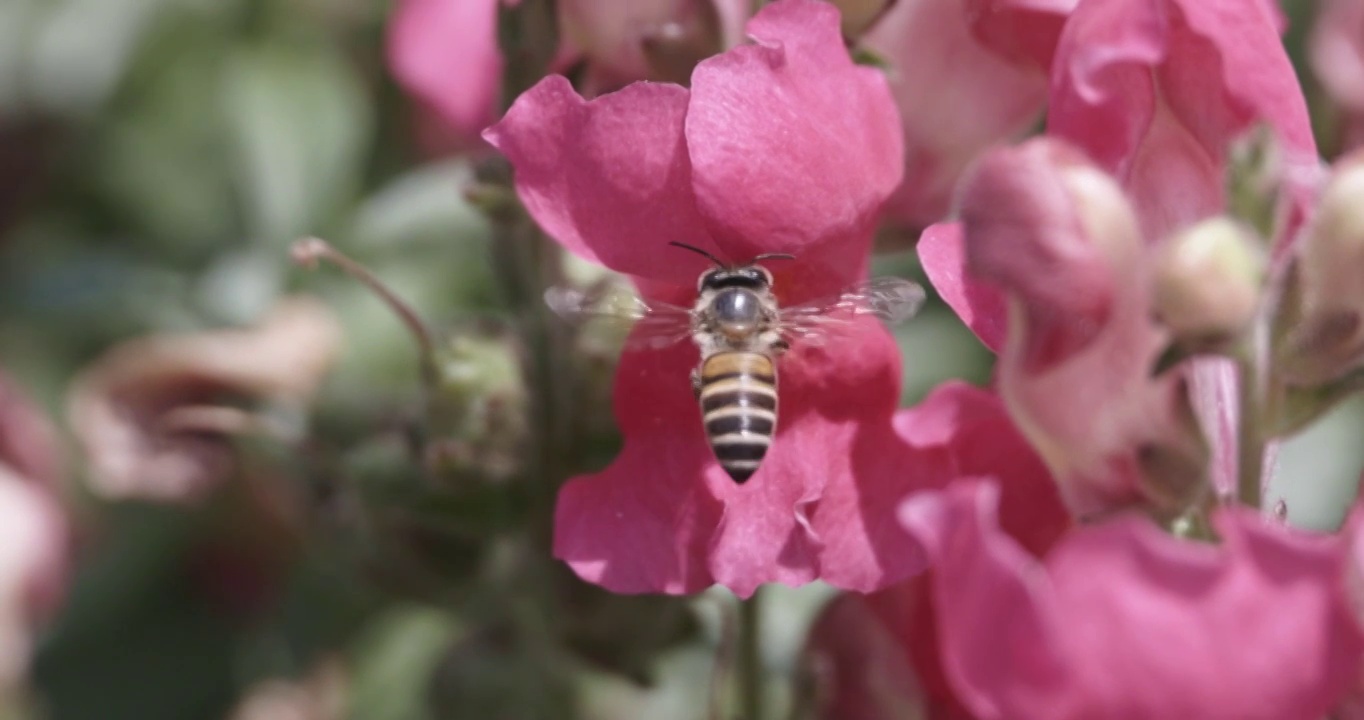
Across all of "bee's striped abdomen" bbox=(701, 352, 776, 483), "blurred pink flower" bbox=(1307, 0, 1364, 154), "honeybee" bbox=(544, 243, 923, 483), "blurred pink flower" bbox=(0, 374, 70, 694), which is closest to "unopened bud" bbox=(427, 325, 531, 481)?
"honeybee" bbox=(544, 243, 923, 483)

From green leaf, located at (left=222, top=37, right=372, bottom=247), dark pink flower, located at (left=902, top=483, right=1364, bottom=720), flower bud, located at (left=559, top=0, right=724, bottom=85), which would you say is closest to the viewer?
dark pink flower, located at (left=902, top=483, right=1364, bottom=720)

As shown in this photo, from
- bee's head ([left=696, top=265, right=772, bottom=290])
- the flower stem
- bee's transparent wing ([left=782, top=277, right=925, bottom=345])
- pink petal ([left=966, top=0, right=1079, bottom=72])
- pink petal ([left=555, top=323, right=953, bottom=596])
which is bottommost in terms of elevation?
the flower stem

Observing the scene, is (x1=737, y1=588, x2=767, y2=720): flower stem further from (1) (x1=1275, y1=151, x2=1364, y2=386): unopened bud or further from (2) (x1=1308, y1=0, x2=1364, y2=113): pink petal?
(2) (x1=1308, y1=0, x2=1364, y2=113): pink petal

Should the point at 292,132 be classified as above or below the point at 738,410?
below

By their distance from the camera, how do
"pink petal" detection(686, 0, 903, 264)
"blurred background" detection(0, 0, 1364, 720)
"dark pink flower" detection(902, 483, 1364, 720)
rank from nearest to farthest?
1. "dark pink flower" detection(902, 483, 1364, 720)
2. "pink petal" detection(686, 0, 903, 264)
3. "blurred background" detection(0, 0, 1364, 720)

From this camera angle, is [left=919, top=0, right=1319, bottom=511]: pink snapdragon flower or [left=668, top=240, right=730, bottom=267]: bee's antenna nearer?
[left=919, top=0, right=1319, bottom=511]: pink snapdragon flower

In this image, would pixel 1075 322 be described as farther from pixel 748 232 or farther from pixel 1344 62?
pixel 1344 62

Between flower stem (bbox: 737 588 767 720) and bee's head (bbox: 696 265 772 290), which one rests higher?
bee's head (bbox: 696 265 772 290)

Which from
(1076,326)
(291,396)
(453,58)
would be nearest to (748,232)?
(1076,326)
